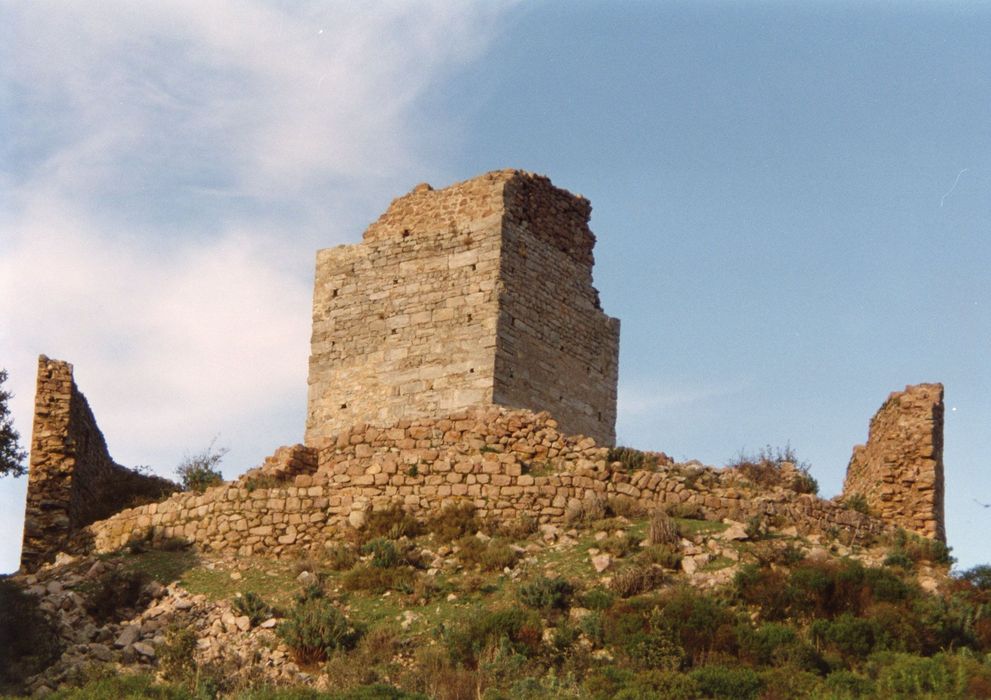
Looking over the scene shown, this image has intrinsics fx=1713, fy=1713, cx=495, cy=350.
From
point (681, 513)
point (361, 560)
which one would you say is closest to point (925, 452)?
point (681, 513)

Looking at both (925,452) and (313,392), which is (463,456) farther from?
(925,452)

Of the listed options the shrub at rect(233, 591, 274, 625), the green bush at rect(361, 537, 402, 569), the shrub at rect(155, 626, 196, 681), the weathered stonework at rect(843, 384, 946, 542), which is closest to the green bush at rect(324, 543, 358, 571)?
the green bush at rect(361, 537, 402, 569)

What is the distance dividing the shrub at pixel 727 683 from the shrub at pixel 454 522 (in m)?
4.35

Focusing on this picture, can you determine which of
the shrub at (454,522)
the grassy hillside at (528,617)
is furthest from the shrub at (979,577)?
the shrub at (454,522)

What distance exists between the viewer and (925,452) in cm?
2119

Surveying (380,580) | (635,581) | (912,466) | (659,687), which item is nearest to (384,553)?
(380,580)

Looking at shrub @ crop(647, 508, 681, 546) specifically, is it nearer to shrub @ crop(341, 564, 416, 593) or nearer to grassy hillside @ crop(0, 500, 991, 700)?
grassy hillside @ crop(0, 500, 991, 700)

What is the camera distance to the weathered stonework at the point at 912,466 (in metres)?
21.1

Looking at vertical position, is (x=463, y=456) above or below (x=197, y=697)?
above

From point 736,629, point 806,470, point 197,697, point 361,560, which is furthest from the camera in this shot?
point 806,470

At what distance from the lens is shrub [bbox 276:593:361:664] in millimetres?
16969

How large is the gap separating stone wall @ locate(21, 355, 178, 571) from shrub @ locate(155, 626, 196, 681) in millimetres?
4222

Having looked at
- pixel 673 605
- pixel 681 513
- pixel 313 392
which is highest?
pixel 313 392

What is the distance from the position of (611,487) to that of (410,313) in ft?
14.5
